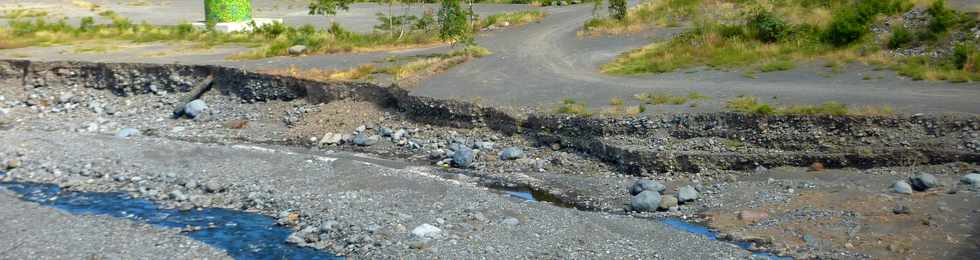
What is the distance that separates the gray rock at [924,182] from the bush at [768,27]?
11.8m

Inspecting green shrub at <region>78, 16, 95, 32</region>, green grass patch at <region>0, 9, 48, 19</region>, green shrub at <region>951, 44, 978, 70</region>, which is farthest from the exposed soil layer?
green grass patch at <region>0, 9, 48, 19</region>

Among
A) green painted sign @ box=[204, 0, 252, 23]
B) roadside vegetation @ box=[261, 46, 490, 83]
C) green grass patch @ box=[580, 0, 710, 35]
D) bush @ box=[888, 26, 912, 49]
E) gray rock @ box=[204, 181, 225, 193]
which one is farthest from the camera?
green painted sign @ box=[204, 0, 252, 23]

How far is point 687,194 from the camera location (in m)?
16.2

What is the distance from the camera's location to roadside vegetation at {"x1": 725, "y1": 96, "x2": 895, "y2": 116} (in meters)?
18.1

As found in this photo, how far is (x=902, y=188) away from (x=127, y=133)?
1750cm

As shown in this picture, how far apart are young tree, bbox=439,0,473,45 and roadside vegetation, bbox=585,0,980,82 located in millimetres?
5350

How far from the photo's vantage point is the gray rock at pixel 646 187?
16547mm

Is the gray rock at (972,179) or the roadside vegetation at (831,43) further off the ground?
the roadside vegetation at (831,43)

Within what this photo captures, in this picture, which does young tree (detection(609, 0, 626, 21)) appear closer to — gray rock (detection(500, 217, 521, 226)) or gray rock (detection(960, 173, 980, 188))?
gray rock (detection(960, 173, 980, 188))

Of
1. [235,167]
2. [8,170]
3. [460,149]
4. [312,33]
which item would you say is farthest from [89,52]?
[460,149]

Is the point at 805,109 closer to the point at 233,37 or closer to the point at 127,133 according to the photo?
the point at 127,133

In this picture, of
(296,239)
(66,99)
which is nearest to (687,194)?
(296,239)

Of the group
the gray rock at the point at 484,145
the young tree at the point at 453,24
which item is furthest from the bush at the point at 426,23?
the gray rock at the point at 484,145

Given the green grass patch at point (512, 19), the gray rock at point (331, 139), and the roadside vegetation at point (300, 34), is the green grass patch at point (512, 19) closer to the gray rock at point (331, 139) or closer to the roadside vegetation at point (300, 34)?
the roadside vegetation at point (300, 34)
